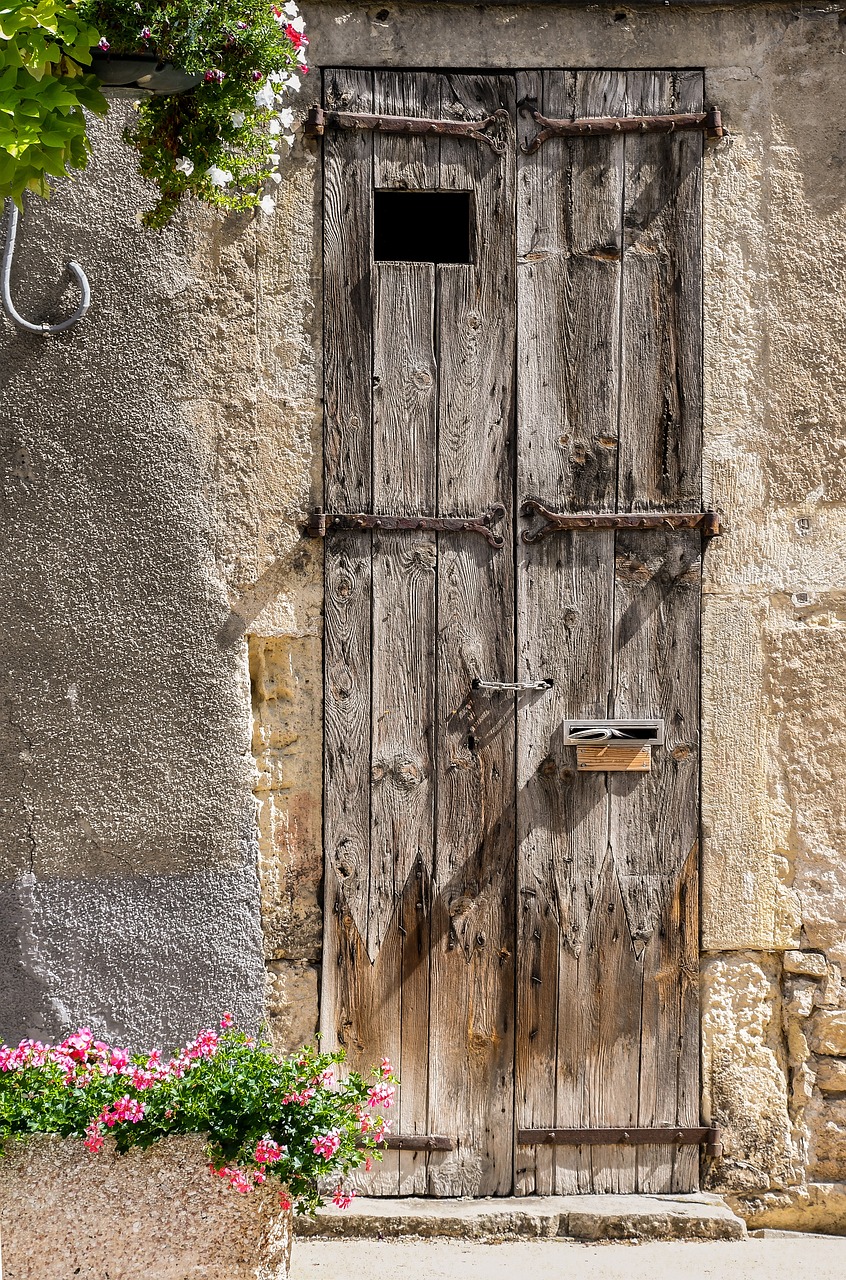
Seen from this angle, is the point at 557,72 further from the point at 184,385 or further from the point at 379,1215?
the point at 379,1215

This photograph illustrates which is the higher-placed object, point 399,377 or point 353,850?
point 399,377

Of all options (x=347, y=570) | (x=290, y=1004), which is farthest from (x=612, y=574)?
(x=290, y=1004)

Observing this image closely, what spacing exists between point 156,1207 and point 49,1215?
0.23 m

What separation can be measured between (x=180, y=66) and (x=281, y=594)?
1331 mm

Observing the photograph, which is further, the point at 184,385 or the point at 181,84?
the point at 184,385

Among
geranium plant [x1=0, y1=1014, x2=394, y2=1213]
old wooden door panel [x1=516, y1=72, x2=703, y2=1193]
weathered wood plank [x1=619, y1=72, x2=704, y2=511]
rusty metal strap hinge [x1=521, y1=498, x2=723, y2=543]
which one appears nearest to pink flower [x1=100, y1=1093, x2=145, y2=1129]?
geranium plant [x1=0, y1=1014, x2=394, y2=1213]

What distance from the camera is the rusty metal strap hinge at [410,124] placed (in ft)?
9.47

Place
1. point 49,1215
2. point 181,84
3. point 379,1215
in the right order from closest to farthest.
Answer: point 181,84, point 49,1215, point 379,1215

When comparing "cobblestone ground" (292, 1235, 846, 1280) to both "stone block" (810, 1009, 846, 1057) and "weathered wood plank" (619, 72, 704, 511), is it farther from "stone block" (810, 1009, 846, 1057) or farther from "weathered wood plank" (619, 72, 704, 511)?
"weathered wood plank" (619, 72, 704, 511)

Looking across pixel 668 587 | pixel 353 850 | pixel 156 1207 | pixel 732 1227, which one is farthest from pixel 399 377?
pixel 732 1227

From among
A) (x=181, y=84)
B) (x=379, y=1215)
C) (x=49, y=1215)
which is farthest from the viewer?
(x=379, y=1215)

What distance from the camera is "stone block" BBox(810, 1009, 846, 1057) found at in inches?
115

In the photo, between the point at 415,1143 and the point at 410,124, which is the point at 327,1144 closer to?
the point at 415,1143

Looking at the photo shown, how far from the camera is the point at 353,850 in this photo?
2.92 m
